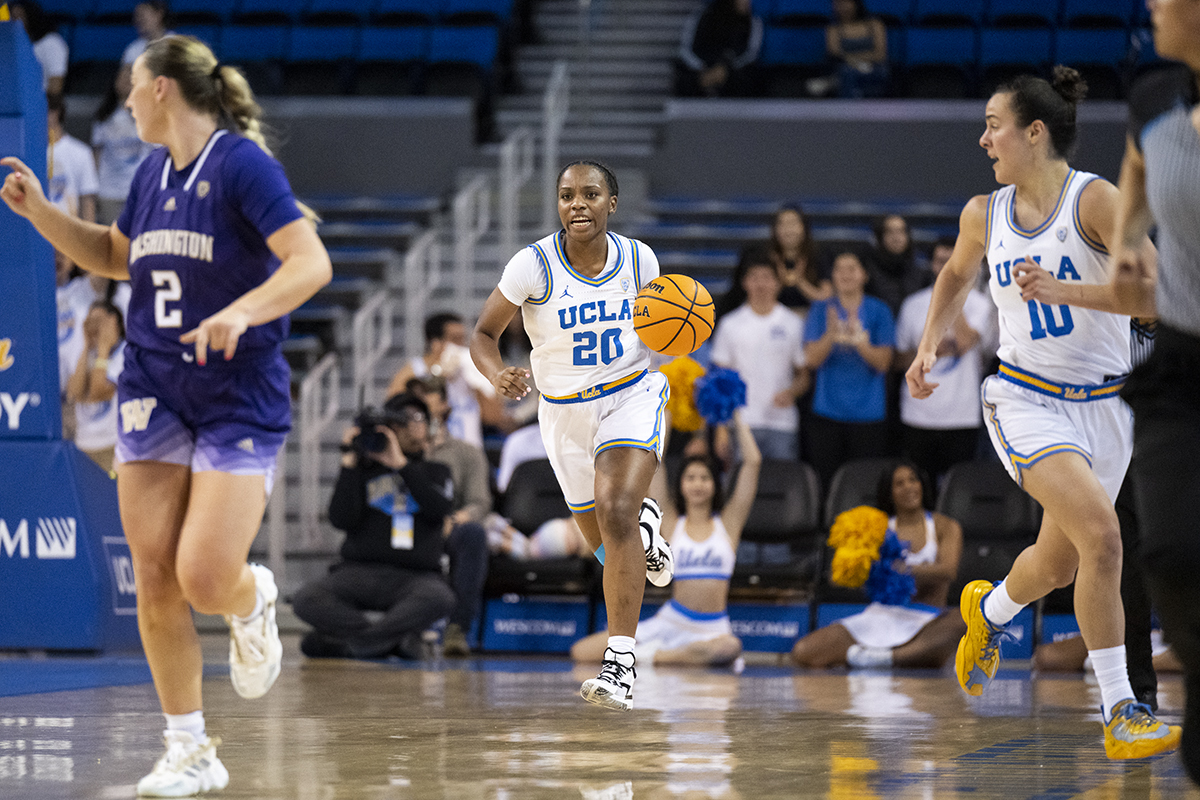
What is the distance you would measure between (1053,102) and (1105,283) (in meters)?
0.77

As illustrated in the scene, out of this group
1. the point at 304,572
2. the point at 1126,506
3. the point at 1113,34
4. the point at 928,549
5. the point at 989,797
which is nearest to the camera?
the point at 989,797

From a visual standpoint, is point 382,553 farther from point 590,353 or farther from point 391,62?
point 391,62

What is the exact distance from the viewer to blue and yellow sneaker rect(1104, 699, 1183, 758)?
495cm

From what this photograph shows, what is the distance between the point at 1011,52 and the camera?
1652cm

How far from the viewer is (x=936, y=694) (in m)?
7.73

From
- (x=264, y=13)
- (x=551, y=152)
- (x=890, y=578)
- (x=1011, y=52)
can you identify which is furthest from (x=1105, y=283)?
(x=264, y=13)

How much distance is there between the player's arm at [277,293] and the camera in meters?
4.00

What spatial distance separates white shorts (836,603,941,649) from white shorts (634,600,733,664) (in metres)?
0.89

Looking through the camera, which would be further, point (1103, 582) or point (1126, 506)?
point (1126, 506)

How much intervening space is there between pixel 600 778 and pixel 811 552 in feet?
20.2

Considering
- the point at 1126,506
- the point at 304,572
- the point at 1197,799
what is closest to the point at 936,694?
the point at 1126,506

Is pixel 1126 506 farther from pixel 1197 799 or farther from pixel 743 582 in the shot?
pixel 743 582

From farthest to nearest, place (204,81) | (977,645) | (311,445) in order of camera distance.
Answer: (311,445) → (977,645) → (204,81)

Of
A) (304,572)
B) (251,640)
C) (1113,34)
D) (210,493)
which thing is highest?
(1113,34)
